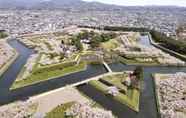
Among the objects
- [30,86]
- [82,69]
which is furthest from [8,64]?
[82,69]

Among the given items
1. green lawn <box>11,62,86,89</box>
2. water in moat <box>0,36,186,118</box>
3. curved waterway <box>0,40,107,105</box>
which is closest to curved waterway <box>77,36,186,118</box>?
water in moat <box>0,36,186,118</box>

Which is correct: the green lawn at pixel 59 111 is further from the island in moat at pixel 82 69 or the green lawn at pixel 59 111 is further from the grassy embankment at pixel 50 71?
the grassy embankment at pixel 50 71

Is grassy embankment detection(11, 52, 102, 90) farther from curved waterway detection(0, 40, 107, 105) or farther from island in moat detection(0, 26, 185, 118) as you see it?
curved waterway detection(0, 40, 107, 105)

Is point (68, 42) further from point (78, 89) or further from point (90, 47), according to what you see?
point (78, 89)

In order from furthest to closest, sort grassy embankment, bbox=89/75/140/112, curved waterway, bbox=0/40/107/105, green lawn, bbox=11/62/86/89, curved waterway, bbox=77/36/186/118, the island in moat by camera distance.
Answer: green lawn, bbox=11/62/86/89 → curved waterway, bbox=0/40/107/105 → grassy embankment, bbox=89/75/140/112 → the island in moat → curved waterway, bbox=77/36/186/118

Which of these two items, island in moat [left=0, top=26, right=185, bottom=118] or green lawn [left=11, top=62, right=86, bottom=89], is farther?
green lawn [left=11, top=62, right=86, bottom=89]

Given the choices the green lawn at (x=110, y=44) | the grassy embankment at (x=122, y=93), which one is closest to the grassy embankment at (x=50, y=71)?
the grassy embankment at (x=122, y=93)

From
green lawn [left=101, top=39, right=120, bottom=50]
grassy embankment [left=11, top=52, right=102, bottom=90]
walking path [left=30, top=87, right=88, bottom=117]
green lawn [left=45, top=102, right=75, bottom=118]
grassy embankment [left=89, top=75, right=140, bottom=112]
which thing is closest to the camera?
green lawn [left=45, top=102, right=75, bottom=118]
